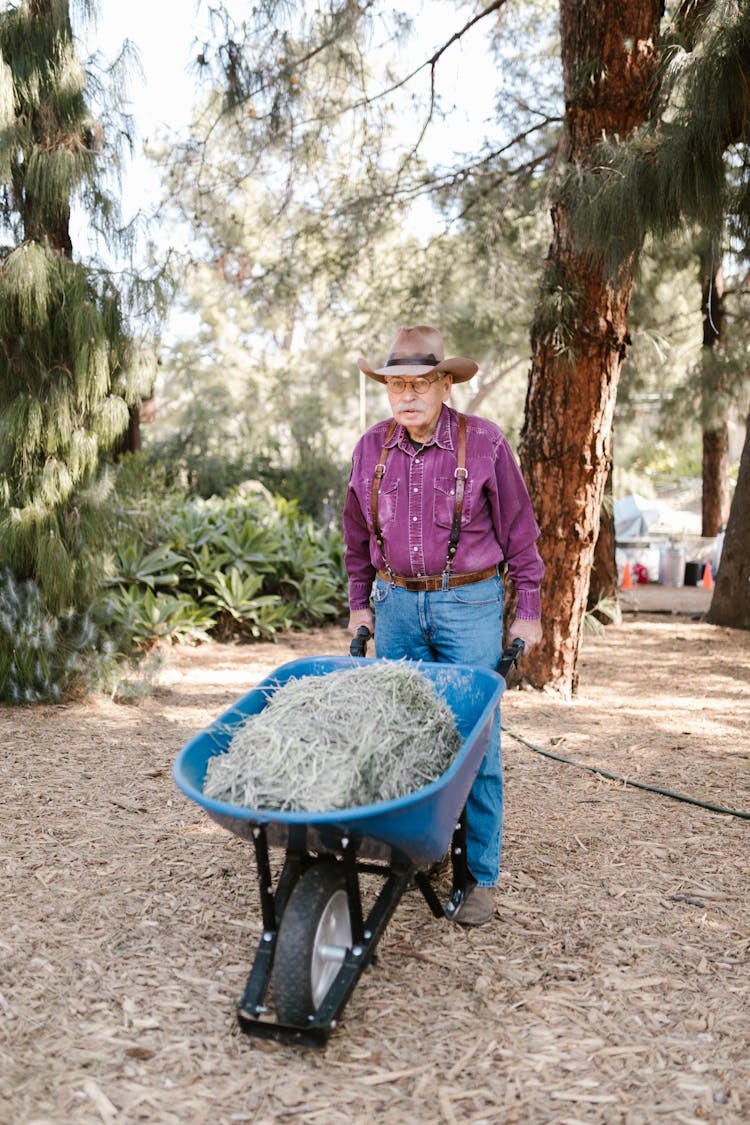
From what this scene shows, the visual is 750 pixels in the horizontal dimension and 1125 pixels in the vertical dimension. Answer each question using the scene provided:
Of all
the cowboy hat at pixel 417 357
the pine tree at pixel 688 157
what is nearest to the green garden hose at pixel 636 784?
the cowboy hat at pixel 417 357

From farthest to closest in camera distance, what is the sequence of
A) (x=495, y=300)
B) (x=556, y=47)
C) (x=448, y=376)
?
(x=495, y=300) < (x=556, y=47) < (x=448, y=376)

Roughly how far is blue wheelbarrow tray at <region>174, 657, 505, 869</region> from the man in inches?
11.2

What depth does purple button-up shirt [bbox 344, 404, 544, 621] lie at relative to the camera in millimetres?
2742

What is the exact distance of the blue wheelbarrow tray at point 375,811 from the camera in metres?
1.89

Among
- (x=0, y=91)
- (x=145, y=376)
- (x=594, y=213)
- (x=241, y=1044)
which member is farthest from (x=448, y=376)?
(x=0, y=91)

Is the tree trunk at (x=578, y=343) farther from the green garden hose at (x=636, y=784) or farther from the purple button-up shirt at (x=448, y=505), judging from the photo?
the purple button-up shirt at (x=448, y=505)

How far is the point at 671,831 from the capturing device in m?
3.46

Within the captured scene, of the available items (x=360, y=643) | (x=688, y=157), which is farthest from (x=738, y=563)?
(x=360, y=643)

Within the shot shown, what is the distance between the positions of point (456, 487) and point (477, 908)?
1.20 metres

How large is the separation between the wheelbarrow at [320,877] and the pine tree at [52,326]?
9.40ft

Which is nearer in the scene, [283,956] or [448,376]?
[283,956]

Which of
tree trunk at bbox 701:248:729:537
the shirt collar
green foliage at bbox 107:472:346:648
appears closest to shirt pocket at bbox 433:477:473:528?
the shirt collar

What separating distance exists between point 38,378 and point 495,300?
18.3 ft

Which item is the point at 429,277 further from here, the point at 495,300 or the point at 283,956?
the point at 283,956
